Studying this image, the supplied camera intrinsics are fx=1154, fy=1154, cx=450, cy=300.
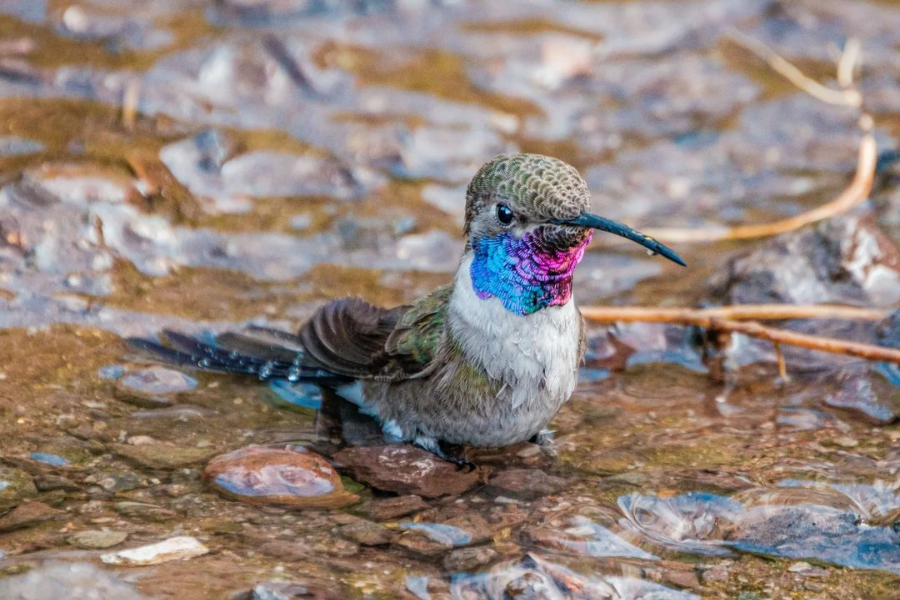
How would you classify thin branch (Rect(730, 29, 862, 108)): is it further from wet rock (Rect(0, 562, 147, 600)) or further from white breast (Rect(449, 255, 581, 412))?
wet rock (Rect(0, 562, 147, 600))

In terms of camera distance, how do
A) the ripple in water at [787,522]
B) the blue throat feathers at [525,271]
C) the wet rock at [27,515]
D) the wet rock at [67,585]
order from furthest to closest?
the blue throat feathers at [525,271] → the ripple in water at [787,522] → the wet rock at [27,515] → the wet rock at [67,585]

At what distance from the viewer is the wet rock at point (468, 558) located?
3.80 meters

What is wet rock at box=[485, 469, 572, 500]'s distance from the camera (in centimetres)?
442

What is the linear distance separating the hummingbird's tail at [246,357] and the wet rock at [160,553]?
150cm

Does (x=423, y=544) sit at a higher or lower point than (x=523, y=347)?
lower

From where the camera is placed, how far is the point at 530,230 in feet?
14.1

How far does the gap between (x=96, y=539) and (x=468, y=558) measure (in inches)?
47.9

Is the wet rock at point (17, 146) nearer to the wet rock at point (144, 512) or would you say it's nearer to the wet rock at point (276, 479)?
the wet rock at point (276, 479)

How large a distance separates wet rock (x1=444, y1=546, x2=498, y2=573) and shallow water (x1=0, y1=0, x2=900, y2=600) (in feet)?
0.04

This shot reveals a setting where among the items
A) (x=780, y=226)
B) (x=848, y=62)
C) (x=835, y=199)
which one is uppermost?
(x=848, y=62)

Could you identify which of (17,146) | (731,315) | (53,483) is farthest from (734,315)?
(17,146)

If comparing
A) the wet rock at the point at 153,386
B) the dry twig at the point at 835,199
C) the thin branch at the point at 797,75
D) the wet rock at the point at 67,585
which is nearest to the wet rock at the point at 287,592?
the wet rock at the point at 67,585

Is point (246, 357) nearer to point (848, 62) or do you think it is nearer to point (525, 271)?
point (525, 271)

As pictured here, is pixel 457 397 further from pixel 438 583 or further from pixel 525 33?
pixel 525 33
